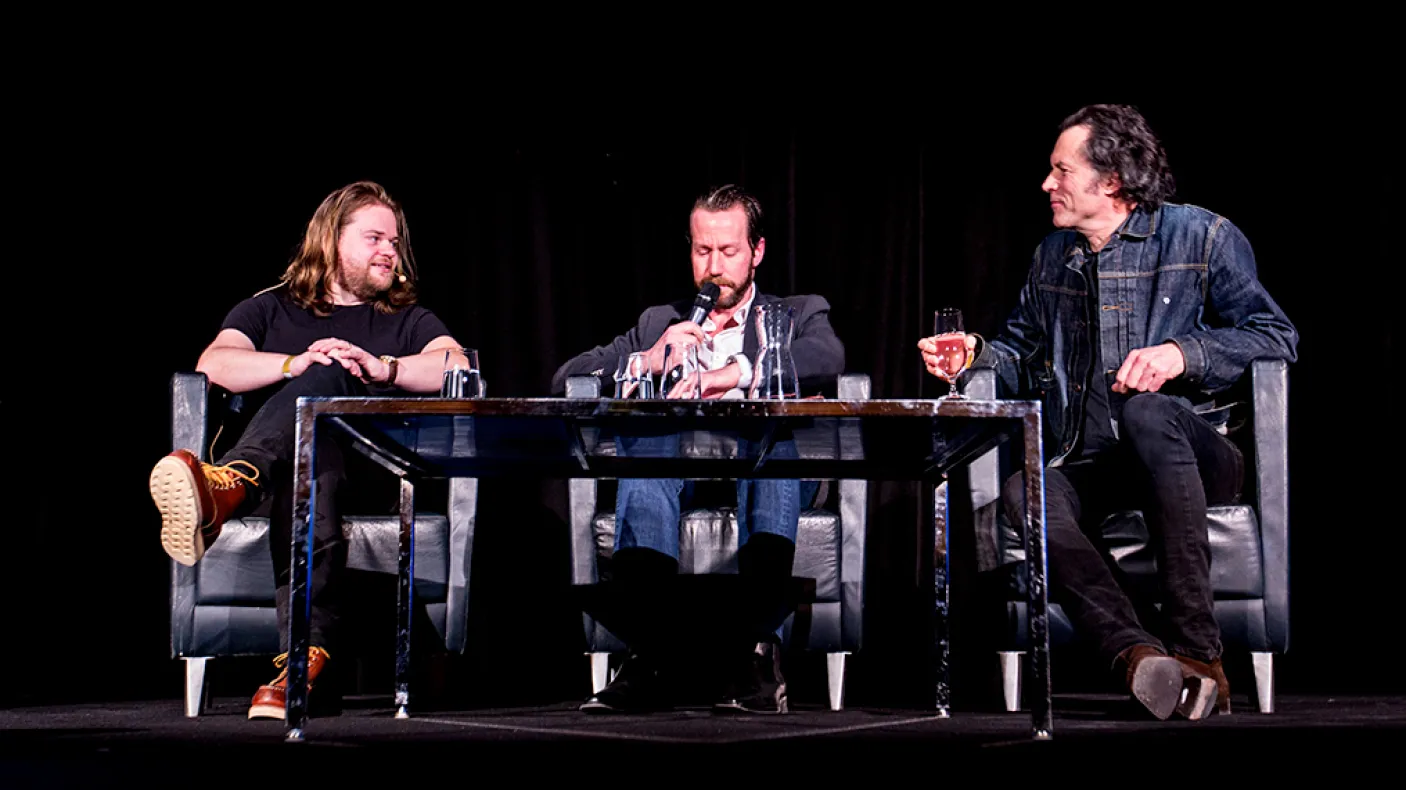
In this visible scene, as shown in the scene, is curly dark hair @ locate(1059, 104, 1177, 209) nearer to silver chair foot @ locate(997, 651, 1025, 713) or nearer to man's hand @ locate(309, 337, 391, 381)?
silver chair foot @ locate(997, 651, 1025, 713)

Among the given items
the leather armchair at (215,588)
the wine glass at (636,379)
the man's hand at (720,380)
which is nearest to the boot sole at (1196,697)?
the wine glass at (636,379)

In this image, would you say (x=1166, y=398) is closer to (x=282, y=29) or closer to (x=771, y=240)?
(x=771, y=240)

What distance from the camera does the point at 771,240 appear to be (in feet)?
12.8

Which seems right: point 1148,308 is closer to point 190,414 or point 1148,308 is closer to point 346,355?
point 346,355

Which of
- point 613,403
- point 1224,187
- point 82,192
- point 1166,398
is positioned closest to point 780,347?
point 613,403

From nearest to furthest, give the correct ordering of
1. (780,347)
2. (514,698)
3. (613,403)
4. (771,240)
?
1. (613,403)
2. (780,347)
3. (514,698)
4. (771,240)

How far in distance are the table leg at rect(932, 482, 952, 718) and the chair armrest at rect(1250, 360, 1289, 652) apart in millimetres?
628

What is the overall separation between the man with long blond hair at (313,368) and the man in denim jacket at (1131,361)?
3.77ft

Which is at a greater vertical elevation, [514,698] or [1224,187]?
[1224,187]

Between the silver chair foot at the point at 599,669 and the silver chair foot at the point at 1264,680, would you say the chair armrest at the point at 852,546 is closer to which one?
the silver chair foot at the point at 599,669

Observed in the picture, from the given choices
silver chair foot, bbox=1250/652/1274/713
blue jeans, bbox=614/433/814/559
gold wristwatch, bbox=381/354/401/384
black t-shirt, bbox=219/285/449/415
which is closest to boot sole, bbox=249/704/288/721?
blue jeans, bbox=614/433/814/559

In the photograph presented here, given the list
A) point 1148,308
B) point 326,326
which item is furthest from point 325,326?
point 1148,308

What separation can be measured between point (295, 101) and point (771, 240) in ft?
4.70

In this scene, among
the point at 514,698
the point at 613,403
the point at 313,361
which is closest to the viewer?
the point at 613,403
